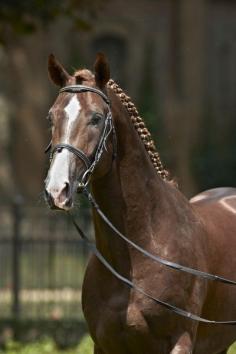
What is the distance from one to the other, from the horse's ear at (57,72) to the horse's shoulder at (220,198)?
5.37 feet

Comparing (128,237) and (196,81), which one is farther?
(196,81)

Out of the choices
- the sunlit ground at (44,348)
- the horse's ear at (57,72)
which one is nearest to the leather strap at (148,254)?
the horse's ear at (57,72)

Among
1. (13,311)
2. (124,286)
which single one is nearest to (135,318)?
(124,286)

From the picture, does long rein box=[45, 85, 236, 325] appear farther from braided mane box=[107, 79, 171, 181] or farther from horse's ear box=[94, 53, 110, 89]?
braided mane box=[107, 79, 171, 181]

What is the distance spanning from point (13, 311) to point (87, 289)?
690 cm

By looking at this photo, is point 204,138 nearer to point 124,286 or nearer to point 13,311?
point 13,311

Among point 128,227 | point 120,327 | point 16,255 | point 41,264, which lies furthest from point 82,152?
point 41,264

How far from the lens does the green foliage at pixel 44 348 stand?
39.9ft

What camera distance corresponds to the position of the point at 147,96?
82.3ft

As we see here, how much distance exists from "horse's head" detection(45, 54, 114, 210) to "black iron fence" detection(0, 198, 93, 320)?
23.4ft

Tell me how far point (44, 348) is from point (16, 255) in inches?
53.6

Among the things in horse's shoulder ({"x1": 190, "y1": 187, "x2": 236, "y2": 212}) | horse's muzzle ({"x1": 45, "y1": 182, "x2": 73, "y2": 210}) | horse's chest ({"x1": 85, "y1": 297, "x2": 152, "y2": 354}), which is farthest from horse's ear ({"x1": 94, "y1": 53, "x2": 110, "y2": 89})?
horse's shoulder ({"x1": 190, "y1": 187, "x2": 236, "y2": 212})

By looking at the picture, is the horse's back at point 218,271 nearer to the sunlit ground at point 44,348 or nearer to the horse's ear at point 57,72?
the horse's ear at point 57,72

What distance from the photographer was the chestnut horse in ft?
20.3
